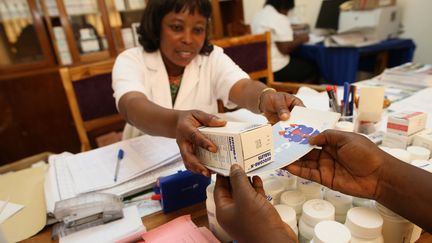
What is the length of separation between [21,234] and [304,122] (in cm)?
61

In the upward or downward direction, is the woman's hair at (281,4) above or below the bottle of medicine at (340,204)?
above

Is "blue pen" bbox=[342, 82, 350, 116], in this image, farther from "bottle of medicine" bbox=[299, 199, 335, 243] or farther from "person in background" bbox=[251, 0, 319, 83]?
"person in background" bbox=[251, 0, 319, 83]

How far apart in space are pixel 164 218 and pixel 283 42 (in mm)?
2205

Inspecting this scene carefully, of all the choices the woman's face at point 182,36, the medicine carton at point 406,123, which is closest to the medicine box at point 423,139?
the medicine carton at point 406,123

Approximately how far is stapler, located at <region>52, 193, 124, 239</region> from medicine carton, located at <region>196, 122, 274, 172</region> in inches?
9.3

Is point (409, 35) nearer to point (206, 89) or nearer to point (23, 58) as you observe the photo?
point (206, 89)

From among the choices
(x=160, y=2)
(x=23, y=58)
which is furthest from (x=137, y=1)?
(x=160, y=2)

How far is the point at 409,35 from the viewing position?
8.59 ft

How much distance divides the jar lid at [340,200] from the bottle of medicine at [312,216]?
30mm

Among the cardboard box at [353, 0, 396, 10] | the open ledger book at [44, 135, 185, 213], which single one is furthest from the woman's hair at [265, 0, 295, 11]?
the open ledger book at [44, 135, 185, 213]

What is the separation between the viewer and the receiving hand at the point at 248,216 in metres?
0.36

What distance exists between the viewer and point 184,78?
1123mm

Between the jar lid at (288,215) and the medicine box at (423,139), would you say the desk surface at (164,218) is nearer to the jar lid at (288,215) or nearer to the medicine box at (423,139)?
the jar lid at (288,215)

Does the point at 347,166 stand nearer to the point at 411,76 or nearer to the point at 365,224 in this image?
the point at 365,224
